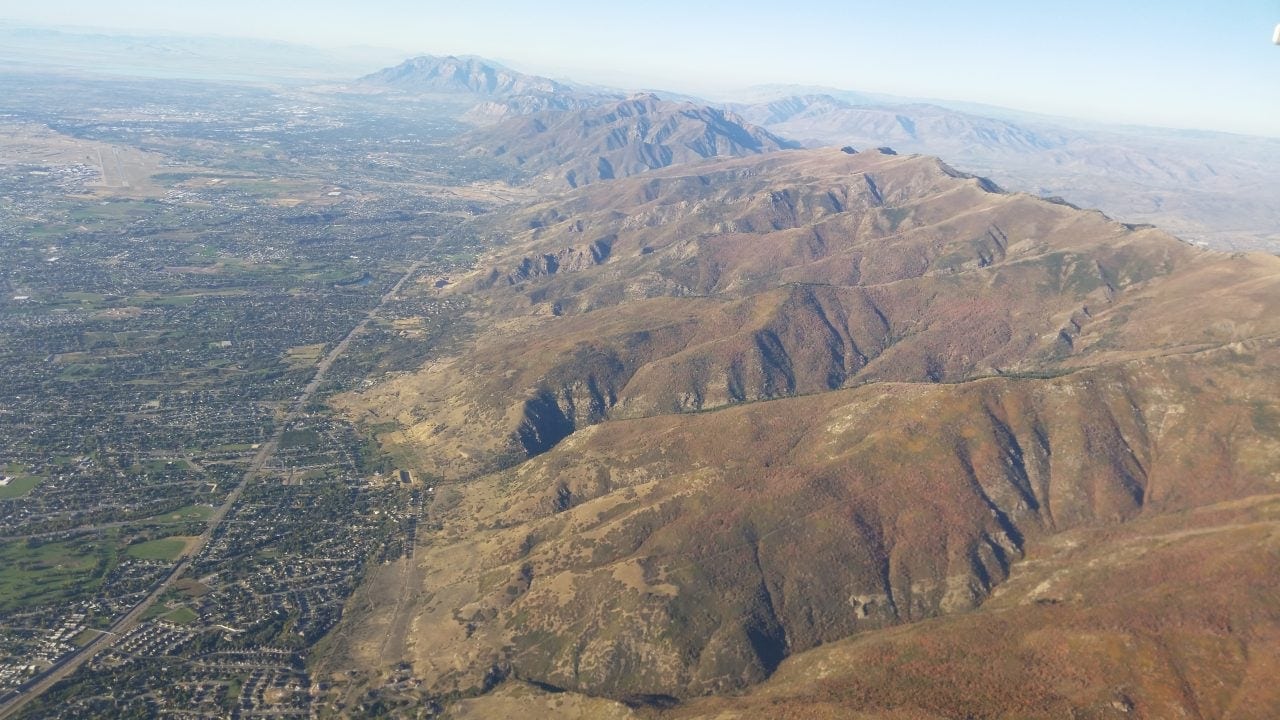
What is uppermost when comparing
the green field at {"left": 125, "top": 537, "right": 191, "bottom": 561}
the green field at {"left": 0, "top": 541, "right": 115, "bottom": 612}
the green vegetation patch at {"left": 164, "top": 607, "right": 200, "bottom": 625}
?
the green field at {"left": 125, "top": 537, "right": 191, "bottom": 561}

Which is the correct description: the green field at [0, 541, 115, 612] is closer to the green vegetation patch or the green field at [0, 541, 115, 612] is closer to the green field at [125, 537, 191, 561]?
the green field at [125, 537, 191, 561]

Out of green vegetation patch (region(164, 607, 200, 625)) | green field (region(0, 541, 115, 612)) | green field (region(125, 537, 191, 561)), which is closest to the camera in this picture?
green vegetation patch (region(164, 607, 200, 625))

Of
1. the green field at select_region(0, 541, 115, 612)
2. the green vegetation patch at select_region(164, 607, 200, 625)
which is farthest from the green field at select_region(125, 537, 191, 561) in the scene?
the green vegetation patch at select_region(164, 607, 200, 625)

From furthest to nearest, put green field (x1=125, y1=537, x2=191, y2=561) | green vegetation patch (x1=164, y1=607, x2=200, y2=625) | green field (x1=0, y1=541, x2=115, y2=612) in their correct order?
1. green field (x1=125, y1=537, x2=191, y2=561)
2. green field (x1=0, y1=541, x2=115, y2=612)
3. green vegetation patch (x1=164, y1=607, x2=200, y2=625)

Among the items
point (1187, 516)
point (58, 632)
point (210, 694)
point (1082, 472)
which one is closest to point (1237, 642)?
point (1187, 516)

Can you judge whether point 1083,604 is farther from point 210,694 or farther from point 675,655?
point 210,694

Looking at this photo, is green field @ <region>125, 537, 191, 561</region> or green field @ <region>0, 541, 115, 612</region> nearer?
green field @ <region>0, 541, 115, 612</region>

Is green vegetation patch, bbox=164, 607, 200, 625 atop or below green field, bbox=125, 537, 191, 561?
below

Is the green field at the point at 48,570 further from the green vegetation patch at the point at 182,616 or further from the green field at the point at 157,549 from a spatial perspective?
the green vegetation patch at the point at 182,616

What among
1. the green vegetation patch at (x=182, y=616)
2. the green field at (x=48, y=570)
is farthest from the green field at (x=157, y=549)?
the green vegetation patch at (x=182, y=616)
